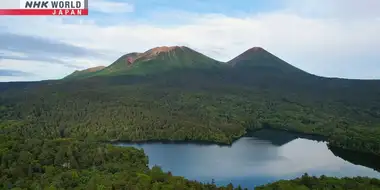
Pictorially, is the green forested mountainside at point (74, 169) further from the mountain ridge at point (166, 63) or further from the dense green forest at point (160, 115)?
the mountain ridge at point (166, 63)

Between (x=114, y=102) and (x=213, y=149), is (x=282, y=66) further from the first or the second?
(x=213, y=149)

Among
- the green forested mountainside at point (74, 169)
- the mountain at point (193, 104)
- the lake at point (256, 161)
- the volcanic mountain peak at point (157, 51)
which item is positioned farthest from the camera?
the volcanic mountain peak at point (157, 51)

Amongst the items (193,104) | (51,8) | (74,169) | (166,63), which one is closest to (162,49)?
(166,63)

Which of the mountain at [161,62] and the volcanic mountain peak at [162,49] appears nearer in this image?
the mountain at [161,62]

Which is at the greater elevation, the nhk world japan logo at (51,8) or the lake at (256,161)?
the nhk world japan logo at (51,8)

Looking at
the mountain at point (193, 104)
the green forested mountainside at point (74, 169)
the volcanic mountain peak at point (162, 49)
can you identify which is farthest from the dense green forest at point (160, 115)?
the volcanic mountain peak at point (162, 49)

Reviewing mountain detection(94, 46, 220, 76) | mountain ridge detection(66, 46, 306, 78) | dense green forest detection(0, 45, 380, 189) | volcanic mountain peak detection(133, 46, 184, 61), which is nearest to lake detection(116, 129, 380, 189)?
dense green forest detection(0, 45, 380, 189)

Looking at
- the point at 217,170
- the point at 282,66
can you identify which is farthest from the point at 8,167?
the point at 282,66
